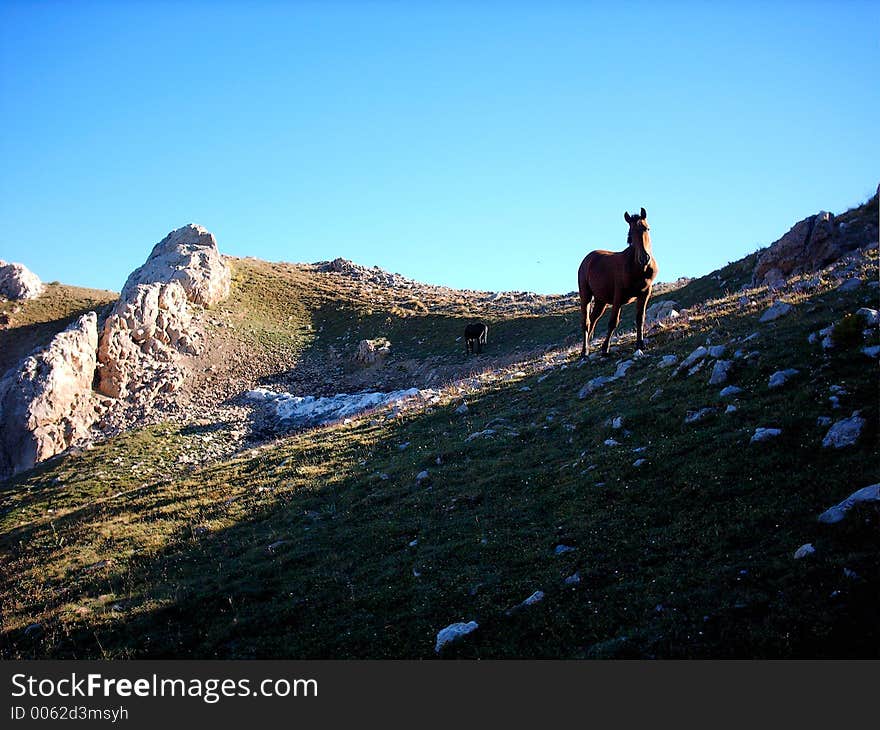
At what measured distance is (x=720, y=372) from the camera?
43.9 feet

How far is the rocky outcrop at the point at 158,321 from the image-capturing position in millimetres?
39156

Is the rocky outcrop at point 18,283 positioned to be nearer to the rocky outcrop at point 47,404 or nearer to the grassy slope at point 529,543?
the rocky outcrop at point 47,404

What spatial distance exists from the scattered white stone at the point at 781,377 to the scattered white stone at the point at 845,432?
2.64 meters

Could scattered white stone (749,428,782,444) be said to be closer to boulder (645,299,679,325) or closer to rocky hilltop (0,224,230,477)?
boulder (645,299,679,325)

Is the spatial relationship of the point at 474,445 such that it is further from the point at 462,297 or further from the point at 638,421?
the point at 462,297

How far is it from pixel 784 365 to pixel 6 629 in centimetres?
1599

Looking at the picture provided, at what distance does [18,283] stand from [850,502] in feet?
203

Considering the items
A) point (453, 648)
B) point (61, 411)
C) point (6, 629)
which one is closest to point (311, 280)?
point (61, 411)

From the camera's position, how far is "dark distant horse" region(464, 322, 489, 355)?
141ft

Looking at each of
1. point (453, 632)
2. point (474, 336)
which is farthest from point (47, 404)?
point (453, 632)

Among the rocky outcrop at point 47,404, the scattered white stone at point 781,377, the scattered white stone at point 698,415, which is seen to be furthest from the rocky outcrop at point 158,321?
the scattered white stone at point 781,377

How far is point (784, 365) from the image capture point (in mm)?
12406

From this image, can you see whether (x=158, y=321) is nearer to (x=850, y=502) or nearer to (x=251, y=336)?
(x=251, y=336)

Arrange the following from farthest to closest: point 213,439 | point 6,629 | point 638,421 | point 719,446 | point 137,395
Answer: point 137,395
point 213,439
point 638,421
point 6,629
point 719,446
